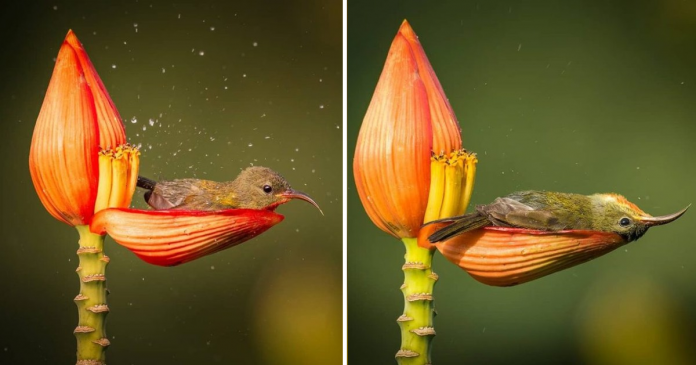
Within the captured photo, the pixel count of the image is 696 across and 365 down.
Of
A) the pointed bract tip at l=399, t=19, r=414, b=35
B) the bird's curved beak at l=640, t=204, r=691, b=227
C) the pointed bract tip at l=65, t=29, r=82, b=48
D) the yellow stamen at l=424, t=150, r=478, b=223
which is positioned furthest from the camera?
the pointed bract tip at l=65, t=29, r=82, b=48

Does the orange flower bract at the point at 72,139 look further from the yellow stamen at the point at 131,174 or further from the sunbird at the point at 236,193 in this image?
the sunbird at the point at 236,193

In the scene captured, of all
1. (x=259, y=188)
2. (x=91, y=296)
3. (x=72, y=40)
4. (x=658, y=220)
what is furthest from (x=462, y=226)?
(x=72, y=40)

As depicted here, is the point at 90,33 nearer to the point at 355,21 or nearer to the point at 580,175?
the point at 355,21

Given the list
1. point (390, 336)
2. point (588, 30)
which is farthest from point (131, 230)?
point (588, 30)

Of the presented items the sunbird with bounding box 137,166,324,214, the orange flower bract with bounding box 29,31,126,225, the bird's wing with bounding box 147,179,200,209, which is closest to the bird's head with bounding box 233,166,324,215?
the sunbird with bounding box 137,166,324,214

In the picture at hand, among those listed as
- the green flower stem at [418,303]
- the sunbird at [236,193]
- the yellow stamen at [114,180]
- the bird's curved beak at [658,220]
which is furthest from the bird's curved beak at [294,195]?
the bird's curved beak at [658,220]

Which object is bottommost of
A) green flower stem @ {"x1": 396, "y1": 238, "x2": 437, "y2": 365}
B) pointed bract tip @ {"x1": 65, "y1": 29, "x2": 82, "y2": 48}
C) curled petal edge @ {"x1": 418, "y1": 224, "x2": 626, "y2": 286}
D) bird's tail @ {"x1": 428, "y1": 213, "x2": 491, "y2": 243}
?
green flower stem @ {"x1": 396, "y1": 238, "x2": 437, "y2": 365}

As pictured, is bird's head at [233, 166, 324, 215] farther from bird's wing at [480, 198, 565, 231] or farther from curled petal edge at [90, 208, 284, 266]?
bird's wing at [480, 198, 565, 231]

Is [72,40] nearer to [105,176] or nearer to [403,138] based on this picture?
[105,176]
